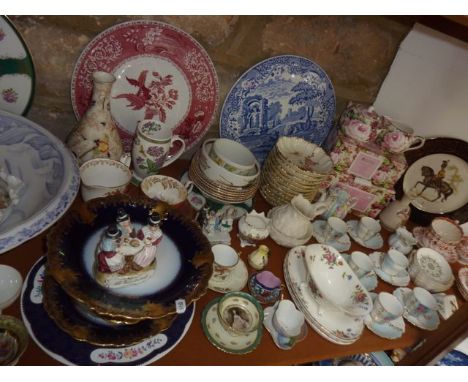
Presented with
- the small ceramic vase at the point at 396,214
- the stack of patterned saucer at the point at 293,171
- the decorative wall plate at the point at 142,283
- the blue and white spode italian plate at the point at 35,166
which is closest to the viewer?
the decorative wall plate at the point at 142,283

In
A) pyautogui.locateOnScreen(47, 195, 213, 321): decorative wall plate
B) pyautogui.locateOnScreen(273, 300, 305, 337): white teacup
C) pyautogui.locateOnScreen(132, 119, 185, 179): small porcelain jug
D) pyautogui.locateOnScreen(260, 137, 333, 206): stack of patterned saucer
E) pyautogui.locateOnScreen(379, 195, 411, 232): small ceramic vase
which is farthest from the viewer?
pyautogui.locateOnScreen(379, 195, 411, 232): small ceramic vase

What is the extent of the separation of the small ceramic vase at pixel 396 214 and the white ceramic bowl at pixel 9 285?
1.06 m

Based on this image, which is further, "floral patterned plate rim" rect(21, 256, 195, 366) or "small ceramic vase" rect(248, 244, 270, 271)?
"small ceramic vase" rect(248, 244, 270, 271)

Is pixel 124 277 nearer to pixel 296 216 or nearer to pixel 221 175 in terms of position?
pixel 221 175

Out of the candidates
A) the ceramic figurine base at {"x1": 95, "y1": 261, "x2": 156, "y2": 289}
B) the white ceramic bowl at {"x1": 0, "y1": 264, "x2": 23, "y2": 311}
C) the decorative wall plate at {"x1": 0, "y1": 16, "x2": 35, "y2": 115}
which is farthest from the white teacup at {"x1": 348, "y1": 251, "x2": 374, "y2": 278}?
the decorative wall plate at {"x1": 0, "y1": 16, "x2": 35, "y2": 115}

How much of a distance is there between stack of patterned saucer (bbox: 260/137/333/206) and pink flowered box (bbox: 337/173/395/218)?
0.18ft

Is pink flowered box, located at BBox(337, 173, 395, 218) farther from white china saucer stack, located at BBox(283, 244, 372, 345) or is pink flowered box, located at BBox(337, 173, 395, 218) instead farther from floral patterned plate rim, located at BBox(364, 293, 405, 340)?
floral patterned plate rim, located at BBox(364, 293, 405, 340)

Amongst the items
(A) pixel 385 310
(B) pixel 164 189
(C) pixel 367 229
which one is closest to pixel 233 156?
(B) pixel 164 189

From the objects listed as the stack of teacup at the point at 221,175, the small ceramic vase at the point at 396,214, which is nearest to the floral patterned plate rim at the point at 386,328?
the small ceramic vase at the point at 396,214

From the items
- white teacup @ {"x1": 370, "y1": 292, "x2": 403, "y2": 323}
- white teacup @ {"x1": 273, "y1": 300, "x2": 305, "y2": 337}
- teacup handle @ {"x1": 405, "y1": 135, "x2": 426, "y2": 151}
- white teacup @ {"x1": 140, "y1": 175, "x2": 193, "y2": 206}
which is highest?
teacup handle @ {"x1": 405, "y1": 135, "x2": 426, "y2": 151}

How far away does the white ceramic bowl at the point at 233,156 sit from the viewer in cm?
107

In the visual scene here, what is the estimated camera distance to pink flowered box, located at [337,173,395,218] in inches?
48.3

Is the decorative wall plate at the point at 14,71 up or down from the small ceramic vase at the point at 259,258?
up

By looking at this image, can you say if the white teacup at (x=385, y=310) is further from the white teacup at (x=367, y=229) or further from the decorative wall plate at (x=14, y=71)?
the decorative wall plate at (x=14, y=71)
